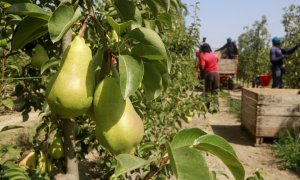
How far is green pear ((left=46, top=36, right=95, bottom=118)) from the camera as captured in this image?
0.72 metres

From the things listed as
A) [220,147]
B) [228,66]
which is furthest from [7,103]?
[228,66]

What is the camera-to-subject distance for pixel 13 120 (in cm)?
619

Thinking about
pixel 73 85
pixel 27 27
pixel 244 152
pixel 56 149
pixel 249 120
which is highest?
pixel 27 27

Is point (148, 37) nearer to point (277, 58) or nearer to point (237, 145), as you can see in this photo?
point (237, 145)

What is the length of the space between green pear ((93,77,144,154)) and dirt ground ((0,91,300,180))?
2321 mm

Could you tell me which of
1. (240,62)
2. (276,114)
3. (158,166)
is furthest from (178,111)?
(240,62)

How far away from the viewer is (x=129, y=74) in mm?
701

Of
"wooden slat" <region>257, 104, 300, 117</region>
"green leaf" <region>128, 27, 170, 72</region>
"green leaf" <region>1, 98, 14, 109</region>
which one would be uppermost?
"green leaf" <region>128, 27, 170, 72</region>

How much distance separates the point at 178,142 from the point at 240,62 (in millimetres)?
14694

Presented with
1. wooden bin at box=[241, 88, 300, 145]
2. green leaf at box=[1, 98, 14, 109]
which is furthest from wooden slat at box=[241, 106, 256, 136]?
green leaf at box=[1, 98, 14, 109]

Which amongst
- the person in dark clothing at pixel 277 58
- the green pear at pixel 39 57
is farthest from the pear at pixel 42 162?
the person in dark clothing at pixel 277 58

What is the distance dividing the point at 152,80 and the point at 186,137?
237 millimetres

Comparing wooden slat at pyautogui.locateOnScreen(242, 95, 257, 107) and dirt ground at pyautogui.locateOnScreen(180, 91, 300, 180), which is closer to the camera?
dirt ground at pyautogui.locateOnScreen(180, 91, 300, 180)

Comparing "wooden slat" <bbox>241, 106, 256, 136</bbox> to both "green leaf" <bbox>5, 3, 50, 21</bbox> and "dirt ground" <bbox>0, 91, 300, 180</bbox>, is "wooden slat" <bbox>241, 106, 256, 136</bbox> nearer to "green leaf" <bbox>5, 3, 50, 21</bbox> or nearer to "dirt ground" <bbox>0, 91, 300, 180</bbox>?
"dirt ground" <bbox>0, 91, 300, 180</bbox>
